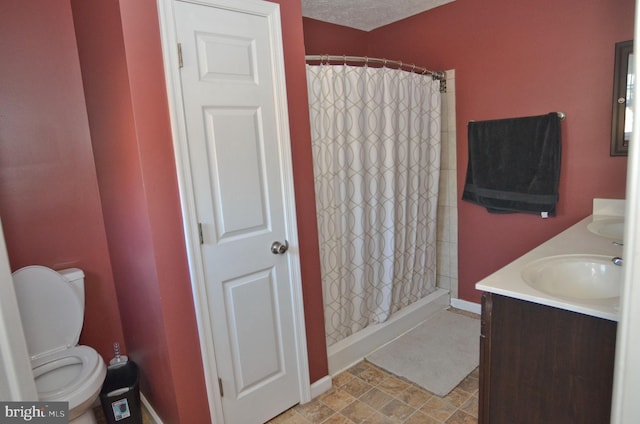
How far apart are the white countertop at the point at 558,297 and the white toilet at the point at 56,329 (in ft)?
5.84

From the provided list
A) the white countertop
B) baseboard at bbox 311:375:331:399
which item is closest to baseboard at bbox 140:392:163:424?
baseboard at bbox 311:375:331:399

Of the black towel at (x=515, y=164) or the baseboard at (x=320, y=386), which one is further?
the black towel at (x=515, y=164)

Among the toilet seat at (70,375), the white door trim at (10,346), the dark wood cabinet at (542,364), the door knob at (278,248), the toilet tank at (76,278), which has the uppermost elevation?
the white door trim at (10,346)

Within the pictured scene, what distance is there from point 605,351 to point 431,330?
1637mm

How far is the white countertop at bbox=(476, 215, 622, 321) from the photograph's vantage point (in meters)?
1.17

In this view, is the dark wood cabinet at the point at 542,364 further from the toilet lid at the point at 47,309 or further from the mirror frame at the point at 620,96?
the toilet lid at the point at 47,309

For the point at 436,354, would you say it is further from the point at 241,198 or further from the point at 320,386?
the point at 241,198

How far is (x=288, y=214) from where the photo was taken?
186 centimetres

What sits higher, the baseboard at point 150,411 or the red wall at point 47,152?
the red wall at point 47,152

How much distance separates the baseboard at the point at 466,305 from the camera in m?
2.98

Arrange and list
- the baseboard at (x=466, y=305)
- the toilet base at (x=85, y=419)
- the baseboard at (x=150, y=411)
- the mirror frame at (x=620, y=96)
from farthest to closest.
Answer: the baseboard at (x=466, y=305) → the mirror frame at (x=620, y=96) → the baseboard at (x=150, y=411) → the toilet base at (x=85, y=419)

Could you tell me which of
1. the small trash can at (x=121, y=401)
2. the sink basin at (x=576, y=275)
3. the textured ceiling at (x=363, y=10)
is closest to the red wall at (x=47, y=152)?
the small trash can at (x=121, y=401)

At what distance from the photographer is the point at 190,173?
1.56 m

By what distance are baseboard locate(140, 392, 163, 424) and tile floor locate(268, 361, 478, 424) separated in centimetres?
59
